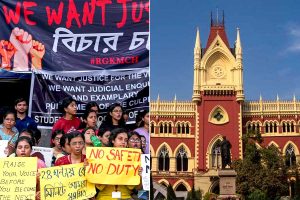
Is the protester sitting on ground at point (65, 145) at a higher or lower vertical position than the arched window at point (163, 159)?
lower

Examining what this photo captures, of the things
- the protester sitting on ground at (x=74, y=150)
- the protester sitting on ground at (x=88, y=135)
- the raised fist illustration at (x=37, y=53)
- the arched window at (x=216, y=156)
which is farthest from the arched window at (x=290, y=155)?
the raised fist illustration at (x=37, y=53)

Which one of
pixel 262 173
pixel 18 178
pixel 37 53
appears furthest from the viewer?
pixel 262 173

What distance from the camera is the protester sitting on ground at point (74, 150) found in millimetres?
6895

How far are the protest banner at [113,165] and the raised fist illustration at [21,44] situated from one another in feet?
5.49

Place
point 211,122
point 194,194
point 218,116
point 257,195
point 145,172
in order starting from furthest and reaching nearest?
1. point 218,116
2. point 211,122
3. point 194,194
4. point 257,195
5. point 145,172

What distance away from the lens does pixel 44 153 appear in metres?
7.02

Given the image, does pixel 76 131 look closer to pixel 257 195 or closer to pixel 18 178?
pixel 18 178

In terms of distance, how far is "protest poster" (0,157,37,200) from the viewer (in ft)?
21.9

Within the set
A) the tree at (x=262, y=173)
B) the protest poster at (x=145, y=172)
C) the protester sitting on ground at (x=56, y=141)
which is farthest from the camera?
the tree at (x=262, y=173)

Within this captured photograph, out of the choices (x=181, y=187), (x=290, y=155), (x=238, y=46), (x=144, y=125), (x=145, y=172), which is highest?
(x=238, y=46)

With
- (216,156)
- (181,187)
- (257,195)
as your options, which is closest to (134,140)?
(257,195)

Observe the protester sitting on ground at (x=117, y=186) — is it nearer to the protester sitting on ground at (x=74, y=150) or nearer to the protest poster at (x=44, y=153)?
the protester sitting on ground at (x=74, y=150)

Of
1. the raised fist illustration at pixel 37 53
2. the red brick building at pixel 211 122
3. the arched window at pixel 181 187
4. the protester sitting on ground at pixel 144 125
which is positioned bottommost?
the arched window at pixel 181 187

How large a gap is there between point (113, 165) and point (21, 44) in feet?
7.44
